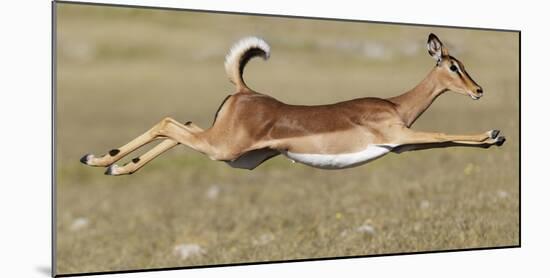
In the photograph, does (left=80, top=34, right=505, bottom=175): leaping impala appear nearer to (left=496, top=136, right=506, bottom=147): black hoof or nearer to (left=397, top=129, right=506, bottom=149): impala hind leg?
(left=397, top=129, right=506, bottom=149): impala hind leg

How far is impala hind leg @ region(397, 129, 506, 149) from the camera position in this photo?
4.93 m

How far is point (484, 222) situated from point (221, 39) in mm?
2044

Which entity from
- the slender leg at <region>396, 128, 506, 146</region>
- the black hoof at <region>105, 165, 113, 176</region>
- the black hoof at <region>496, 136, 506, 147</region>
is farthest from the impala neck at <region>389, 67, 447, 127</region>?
the black hoof at <region>105, 165, 113, 176</region>

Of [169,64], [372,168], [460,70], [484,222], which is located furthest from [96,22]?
[484,222]

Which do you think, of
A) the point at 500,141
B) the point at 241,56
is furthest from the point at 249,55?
the point at 500,141

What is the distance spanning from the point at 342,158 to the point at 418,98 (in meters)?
0.65

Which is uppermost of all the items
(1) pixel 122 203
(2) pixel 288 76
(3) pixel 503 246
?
(2) pixel 288 76

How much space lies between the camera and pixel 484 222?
533 centimetres

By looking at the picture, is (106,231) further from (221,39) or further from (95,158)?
(221,39)

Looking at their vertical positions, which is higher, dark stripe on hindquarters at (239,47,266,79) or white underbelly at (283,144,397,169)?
dark stripe on hindquarters at (239,47,266,79)

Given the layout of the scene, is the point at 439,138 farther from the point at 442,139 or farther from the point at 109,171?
the point at 109,171

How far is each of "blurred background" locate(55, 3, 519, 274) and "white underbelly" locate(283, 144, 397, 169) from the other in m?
0.11

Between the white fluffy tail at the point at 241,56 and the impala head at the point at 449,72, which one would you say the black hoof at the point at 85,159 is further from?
the impala head at the point at 449,72

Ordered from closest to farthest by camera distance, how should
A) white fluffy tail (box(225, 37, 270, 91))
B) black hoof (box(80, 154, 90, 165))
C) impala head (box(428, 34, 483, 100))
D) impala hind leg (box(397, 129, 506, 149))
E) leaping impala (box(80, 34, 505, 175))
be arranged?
black hoof (box(80, 154, 90, 165)), leaping impala (box(80, 34, 505, 175)), white fluffy tail (box(225, 37, 270, 91)), impala hind leg (box(397, 129, 506, 149)), impala head (box(428, 34, 483, 100))
